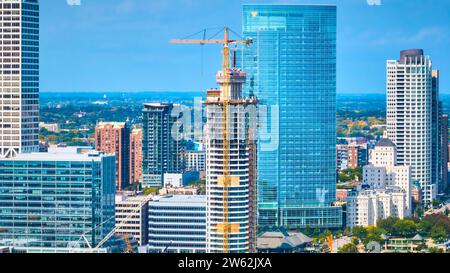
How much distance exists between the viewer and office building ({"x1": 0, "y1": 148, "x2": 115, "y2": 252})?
1077cm

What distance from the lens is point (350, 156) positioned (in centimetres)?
1634

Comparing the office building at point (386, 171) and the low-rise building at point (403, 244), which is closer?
the low-rise building at point (403, 244)

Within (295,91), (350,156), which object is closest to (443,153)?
(350,156)

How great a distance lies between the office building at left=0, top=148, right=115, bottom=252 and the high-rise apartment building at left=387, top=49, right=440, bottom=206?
19.9 ft

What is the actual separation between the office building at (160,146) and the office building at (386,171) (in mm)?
2451

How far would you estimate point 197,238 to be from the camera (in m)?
10.3

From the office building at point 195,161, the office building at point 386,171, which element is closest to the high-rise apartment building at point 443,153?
the office building at point 386,171

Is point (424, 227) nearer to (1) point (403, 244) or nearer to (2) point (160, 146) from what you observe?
(1) point (403, 244)

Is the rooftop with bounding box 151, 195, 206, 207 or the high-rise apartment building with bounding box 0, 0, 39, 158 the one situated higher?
the high-rise apartment building with bounding box 0, 0, 39, 158

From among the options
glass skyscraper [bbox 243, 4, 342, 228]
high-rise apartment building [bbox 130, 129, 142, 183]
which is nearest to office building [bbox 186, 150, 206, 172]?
high-rise apartment building [bbox 130, 129, 142, 183]

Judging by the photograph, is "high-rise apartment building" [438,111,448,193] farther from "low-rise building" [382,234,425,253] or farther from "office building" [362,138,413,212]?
"low-rise building" [382,234,425,253]

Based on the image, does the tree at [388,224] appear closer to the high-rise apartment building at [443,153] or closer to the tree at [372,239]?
the tree at [372,239]

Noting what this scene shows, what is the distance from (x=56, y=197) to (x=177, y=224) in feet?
3.91

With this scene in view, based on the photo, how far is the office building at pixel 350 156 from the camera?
53.0 feet
